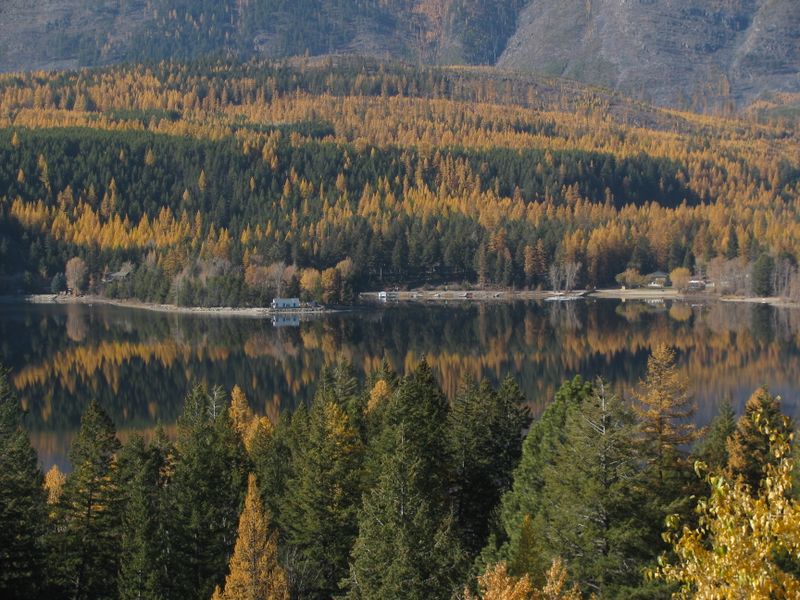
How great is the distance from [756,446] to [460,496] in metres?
9.67

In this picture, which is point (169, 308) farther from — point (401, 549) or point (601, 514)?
point (601, 514)

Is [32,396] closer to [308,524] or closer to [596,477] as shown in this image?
[308,524]

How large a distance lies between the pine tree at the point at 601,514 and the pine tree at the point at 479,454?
35.2 ft

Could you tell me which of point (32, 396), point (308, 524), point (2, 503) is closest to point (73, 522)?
point (2, 503)

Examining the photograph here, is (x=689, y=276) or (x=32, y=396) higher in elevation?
(x=32, y=396)

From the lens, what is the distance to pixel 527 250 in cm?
16188

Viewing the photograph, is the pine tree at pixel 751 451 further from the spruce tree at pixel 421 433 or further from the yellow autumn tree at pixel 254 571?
the yellow autumn tree at pixel 254 571

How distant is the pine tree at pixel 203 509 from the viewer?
28.0 meters

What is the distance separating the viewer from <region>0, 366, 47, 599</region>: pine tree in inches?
985

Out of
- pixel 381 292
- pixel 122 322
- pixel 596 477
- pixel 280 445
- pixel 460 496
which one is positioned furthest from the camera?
pixel 381 292

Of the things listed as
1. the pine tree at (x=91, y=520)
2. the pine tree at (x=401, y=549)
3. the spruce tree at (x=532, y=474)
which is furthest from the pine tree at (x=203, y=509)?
the spruce tree at (x=532, y=474)

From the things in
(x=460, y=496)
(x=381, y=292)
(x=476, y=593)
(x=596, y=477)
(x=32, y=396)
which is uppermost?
(x=596, y=477)

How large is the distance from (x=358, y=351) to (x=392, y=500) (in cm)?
6334

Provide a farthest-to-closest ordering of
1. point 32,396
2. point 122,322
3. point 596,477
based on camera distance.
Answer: point 122,322, point 32,396, point 596,477
